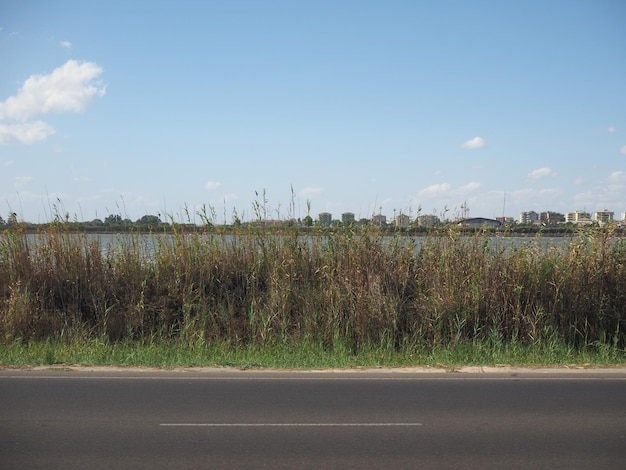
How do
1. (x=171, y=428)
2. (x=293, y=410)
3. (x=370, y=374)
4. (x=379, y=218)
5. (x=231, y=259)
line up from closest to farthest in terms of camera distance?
1. (x=171, y=428)
2. (x=293, y=410)
3. (x=370, y=374)
4. (x=231, y=259)
5. (x=379, y=218)

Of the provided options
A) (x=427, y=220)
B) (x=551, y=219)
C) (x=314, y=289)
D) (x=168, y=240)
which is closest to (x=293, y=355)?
(x=314, y=289)

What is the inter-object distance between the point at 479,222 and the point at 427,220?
123 cm

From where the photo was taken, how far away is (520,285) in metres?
12.0

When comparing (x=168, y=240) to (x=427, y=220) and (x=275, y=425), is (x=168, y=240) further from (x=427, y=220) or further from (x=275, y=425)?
(x=275, y=425)

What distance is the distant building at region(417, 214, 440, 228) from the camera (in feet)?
44.8

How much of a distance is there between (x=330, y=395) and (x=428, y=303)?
14.8 feet

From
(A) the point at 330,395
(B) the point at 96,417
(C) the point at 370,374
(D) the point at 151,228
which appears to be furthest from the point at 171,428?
(D) the point at 151,228

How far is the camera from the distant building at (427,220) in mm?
13656

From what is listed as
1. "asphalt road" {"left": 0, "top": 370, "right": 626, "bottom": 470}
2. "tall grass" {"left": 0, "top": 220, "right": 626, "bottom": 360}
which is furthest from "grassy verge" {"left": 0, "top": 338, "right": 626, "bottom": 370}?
"asphalt road" {"left": 0, "top": 370, "right": 626, "bottom": 470}

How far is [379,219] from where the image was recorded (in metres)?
14.0

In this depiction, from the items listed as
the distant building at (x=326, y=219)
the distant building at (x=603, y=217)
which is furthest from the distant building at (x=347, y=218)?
the distant building at (x=603, y=217)

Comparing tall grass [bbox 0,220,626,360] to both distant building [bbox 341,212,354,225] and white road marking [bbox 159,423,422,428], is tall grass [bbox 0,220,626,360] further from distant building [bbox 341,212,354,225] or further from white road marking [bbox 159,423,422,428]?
white road marking [bbox 159,423,422,428]

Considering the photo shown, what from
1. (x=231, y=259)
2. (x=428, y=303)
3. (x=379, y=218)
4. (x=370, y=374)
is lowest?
(x=370, y=374)

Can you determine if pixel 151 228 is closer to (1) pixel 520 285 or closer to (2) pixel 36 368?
(2) pixel 36 368
